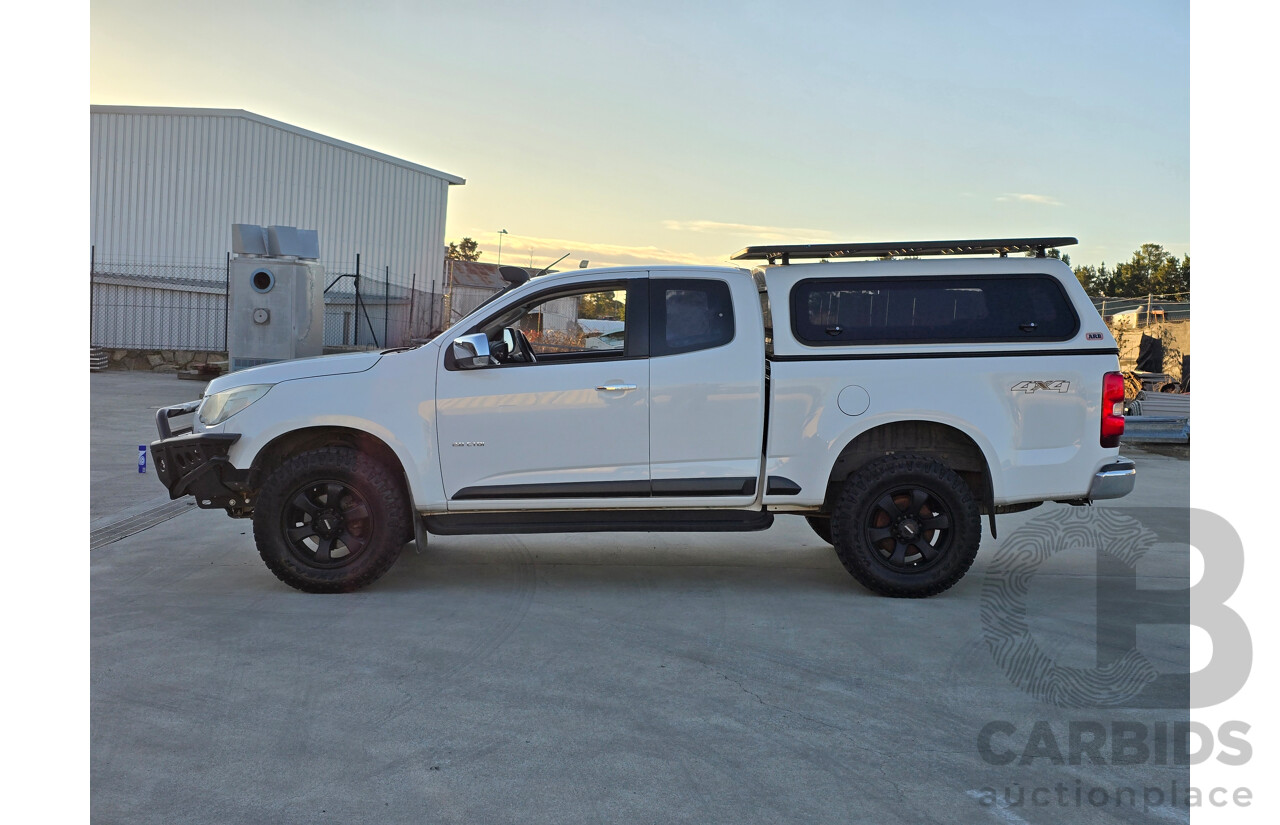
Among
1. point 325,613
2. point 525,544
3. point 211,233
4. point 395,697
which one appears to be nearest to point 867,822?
point 395,697

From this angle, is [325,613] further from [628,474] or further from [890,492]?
[890,492]

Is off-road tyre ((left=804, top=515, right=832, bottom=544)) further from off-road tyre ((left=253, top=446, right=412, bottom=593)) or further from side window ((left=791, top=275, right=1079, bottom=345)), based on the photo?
off-road tyre ((left=253, top=446, right=412, bottom=593))

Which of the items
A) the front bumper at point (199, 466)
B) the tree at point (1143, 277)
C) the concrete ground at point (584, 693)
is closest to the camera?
the concrete ground at point (584, 693)

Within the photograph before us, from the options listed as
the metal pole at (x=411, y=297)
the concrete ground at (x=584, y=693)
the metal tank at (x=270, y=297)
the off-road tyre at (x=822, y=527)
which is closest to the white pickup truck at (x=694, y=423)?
the concrete ground at (x=584, y=693)

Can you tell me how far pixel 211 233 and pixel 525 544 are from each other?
25129mm

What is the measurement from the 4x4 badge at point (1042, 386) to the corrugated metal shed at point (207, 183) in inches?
1080

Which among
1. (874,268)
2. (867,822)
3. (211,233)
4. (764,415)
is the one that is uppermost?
(211,233)

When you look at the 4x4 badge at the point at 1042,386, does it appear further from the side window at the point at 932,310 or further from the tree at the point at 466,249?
the tree at the point at 466,249

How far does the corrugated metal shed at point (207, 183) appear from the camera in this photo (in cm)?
2928

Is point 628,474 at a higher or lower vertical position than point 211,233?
lower

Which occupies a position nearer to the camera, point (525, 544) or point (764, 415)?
point (764, 415)

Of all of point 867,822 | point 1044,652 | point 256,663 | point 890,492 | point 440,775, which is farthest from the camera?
point 890,492

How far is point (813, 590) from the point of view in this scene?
6836 millimetres

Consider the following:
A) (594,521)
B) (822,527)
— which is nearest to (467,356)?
(594,521)
